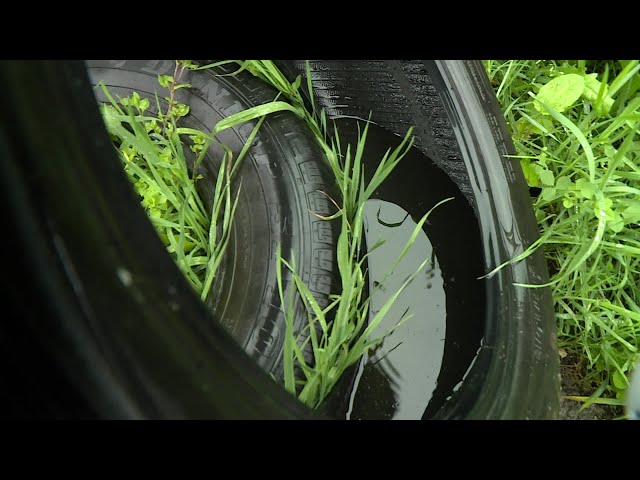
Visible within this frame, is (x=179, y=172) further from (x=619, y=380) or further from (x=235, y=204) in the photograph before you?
(x=619, y=380)

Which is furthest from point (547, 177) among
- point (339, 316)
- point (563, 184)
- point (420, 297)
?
point (339, 316)

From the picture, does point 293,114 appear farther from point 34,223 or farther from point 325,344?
point 34,223

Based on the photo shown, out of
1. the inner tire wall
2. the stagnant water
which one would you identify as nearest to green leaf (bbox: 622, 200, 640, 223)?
the stagnant water

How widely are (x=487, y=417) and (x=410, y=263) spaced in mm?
458

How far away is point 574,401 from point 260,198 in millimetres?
931

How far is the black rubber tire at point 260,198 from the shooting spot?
3.70 ft

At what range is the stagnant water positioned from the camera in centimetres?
110

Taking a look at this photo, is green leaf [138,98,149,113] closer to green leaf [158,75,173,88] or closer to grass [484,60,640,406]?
green leaf [158,75,173,88]

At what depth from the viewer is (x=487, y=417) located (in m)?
0.86

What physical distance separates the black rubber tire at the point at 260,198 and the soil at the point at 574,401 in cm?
65

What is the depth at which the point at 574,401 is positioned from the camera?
4.06 ft

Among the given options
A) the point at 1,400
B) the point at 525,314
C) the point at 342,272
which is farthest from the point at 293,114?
the point at 1,400

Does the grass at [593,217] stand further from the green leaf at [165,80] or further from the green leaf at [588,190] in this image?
the green leaf at [165,80]

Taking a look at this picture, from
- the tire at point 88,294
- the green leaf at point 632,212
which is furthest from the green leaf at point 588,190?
the tire at point 88,294
